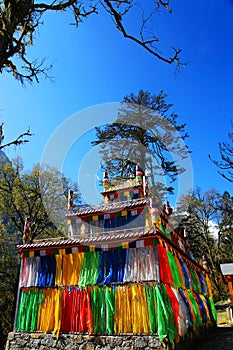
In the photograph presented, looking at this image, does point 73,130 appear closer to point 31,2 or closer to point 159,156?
point 31,2

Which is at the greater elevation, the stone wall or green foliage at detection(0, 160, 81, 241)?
green foliage at detection(0, 160, 81, 241)

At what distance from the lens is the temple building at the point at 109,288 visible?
9.43m

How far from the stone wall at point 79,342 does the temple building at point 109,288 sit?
0.54ft

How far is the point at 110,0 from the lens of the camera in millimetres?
6121

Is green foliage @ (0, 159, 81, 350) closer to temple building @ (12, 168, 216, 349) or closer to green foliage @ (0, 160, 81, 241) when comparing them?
green foliage @ (0, 160, 81, 241)

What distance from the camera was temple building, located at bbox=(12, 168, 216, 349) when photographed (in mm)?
9430

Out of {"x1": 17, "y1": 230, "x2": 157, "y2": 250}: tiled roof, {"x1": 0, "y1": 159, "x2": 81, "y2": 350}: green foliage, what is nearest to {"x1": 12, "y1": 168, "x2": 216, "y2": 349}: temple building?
{"x1": 17, "y1": 230, "x2": 157, "y2": 250}: tiled roof

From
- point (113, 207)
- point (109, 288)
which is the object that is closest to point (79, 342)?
point (109, 288)

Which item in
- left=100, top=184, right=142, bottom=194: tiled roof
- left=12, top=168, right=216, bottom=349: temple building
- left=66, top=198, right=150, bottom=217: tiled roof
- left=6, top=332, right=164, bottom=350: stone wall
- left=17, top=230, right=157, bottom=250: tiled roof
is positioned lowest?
left=6, top=332, right=164, bottom=350: stone wall

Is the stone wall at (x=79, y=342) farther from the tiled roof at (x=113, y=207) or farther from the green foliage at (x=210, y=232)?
the green foliage at (x=210, y=232)

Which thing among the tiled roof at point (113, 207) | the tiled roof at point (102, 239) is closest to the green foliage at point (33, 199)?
the tiled roof at point (113, 207)

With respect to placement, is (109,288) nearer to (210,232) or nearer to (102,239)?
(102,239)

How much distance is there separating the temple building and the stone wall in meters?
0.16

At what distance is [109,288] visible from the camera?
1018cm
